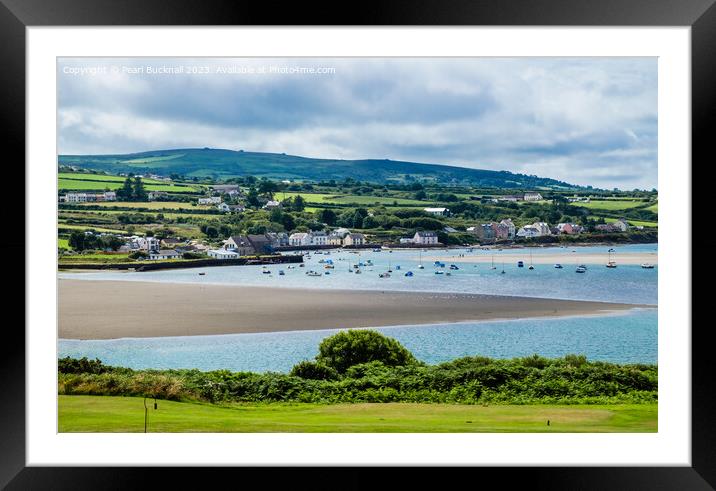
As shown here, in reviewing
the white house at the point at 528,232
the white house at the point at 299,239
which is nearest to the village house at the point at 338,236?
the white house at the point at 299,239

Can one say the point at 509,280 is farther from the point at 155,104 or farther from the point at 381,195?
the point at 155,104

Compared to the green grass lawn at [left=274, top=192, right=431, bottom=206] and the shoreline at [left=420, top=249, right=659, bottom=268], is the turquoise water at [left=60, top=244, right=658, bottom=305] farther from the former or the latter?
the green grass lawn at [left=274, top=192, right=431, bottom=206]

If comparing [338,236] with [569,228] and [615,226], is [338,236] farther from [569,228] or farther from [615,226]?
[615,226]

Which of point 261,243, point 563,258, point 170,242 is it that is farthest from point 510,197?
point 170,242

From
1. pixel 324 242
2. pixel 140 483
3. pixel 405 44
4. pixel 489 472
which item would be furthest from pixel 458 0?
pixel 324 242

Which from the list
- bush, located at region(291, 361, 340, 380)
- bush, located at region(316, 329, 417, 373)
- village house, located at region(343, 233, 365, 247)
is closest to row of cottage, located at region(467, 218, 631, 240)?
village house, located at region(343, 233, 365, 247)

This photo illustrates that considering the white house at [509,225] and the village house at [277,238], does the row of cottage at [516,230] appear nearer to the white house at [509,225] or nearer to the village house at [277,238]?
the white house at [509,225]
